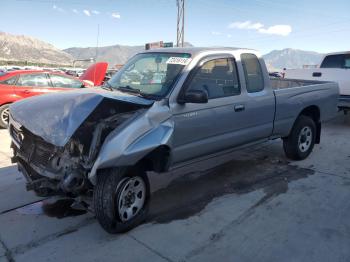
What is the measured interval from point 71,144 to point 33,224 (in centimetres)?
109

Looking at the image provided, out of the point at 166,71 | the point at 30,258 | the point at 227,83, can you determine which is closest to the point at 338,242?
the point at 227,83

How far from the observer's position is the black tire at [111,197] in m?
3.35

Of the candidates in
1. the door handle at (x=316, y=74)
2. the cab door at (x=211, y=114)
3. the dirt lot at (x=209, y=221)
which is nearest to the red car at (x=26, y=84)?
the dirt lot at (x=209, y=221)

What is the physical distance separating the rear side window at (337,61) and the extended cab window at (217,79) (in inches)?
285

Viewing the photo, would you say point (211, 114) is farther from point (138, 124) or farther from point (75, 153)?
point (75, 153)

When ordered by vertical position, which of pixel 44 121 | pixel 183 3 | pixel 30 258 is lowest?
pixel 30 258

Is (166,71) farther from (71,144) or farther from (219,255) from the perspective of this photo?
(219,255)

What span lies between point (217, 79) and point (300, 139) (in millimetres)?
2491

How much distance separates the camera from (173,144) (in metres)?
3.97

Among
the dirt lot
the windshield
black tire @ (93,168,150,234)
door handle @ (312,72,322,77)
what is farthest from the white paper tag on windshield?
door handle @ (312,72,322,77)

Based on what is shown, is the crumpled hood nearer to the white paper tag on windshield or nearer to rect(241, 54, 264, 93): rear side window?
the white paper tag on windshield

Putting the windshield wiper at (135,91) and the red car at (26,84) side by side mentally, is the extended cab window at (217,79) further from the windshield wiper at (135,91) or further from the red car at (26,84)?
the red car at (26,84)

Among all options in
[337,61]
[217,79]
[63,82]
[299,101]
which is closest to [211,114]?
[217,79]

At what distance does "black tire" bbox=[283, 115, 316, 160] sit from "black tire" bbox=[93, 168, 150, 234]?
340cm
